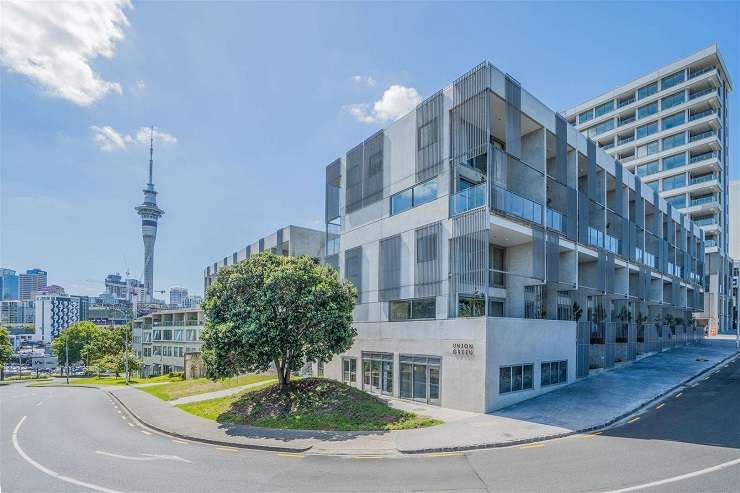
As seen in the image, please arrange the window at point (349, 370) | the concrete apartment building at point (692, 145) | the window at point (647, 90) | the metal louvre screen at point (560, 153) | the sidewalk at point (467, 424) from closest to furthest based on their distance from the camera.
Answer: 1. the sidewalk at point (467, 424)
2. the metal louvre screen at point (560, 153)
3. the window at point (349, 370)
4. the concrete apartment building at point (692, 145)
5. the window at point (647, 90)

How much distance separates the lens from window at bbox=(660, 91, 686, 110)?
6575 cm

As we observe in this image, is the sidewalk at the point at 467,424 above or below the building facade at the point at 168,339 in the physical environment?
above

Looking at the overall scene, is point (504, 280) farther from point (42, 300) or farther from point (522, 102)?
point (42, 300)

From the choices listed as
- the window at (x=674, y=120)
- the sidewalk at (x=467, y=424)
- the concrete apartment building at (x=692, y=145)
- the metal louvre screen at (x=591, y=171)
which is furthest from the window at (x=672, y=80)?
the sidewalk at (x=467, y=424)

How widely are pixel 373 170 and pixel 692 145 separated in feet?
198

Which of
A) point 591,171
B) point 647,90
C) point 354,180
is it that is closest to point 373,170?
point 354,180

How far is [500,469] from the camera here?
38.6 ft

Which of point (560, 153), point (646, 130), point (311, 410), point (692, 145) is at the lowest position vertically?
point (311, 410)

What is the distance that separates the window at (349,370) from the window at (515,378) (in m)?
11.3

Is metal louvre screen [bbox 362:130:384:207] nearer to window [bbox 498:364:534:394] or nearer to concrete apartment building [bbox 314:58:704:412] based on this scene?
concrete apartment building [bbox 314:58:704:412]

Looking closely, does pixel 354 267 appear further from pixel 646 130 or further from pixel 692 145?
pixel 646 130

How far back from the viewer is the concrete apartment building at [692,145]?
2491 inches

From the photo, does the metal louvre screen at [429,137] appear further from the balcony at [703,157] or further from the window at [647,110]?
the window at [647,110]

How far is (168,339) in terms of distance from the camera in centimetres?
7200
